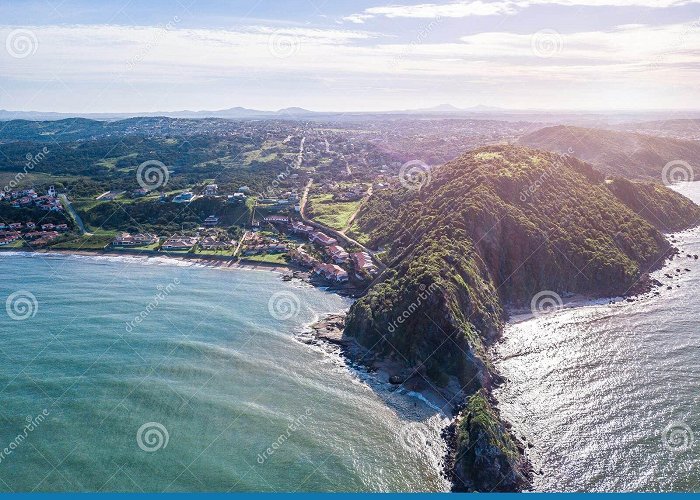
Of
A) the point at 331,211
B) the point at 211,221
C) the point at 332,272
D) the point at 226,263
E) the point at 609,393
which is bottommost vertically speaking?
the point at 609,393

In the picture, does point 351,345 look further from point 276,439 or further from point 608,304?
point 608,304

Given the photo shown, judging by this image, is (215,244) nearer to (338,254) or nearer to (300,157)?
(338,254)

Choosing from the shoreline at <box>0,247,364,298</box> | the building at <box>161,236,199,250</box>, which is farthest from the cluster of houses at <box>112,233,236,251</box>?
the shoreline at <box>0,247,364,298</box>

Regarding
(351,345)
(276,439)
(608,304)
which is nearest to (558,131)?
(608,304)

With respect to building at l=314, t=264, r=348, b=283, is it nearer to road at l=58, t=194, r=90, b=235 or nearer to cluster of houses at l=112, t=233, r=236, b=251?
cluster of houses at l=112, t=233, r=236, b=251

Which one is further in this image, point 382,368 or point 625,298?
point 625,298

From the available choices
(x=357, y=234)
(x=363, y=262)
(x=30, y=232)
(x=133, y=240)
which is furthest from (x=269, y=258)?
(x=30, y=232)
